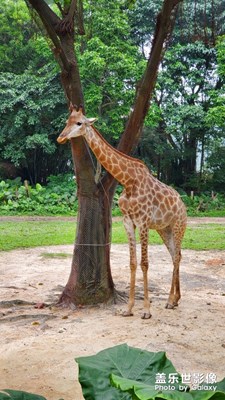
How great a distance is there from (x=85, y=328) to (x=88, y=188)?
1.73 metres

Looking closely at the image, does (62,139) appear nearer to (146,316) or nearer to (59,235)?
(146,316)

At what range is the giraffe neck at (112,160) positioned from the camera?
17.3 ft

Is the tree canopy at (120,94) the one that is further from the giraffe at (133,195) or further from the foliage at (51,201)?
the giraffe at (133,195)

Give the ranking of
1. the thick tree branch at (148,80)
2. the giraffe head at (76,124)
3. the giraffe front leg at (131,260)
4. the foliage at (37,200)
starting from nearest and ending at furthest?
1. the giraffe head at (76,124)
2. the giraffe front leg at (131,260)
3. the thick tree branch at (148,80)
4. the foliage at (37,200)

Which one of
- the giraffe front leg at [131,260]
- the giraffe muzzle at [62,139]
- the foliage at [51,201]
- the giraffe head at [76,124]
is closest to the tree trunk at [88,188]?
the giraffe front leg at [131,260]

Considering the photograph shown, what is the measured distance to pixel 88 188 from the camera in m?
5.93

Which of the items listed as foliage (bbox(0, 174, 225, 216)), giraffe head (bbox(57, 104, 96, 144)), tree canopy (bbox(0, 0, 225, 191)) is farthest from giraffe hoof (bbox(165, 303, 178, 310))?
tree canopy (bbox(0, 0, 225, 191))

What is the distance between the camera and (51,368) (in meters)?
3.84

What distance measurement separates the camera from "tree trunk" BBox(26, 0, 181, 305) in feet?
18.9

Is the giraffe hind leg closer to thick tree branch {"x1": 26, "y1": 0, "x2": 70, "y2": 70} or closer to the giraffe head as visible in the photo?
the giraffe head

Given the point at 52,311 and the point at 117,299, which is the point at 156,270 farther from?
the point at 52,311

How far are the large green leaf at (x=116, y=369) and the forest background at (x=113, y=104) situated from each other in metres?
14.2

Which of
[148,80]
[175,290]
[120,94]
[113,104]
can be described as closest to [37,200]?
[113,104]

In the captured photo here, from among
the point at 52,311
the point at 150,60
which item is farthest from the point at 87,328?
the point at 150,60
